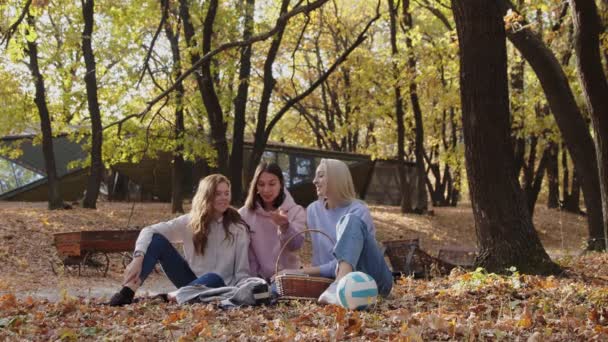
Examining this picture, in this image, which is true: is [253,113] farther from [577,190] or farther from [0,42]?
[0,42]

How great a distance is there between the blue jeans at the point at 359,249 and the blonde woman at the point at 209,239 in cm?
118

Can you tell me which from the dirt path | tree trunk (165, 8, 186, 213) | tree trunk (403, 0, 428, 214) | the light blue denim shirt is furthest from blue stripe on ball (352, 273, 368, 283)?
tree trunk (165, 8, 186, 213)

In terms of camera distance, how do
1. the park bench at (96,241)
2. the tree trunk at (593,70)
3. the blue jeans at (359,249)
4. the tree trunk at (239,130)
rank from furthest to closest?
the tree trunk at (239,130)
the park bench at (96,241)
the tree trunk at (593,70)
the blue jeans at (359,249)

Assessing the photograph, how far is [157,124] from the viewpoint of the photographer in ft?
61.3

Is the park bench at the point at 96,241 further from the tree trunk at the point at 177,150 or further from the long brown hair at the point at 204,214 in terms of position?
the tree trunk at the point at 177,150

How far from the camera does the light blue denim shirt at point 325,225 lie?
20.6 feet

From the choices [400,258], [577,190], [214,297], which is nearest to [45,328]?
[214,297]

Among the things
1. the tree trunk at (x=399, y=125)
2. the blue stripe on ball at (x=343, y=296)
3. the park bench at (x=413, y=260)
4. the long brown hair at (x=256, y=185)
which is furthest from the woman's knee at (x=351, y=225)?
Result: the tree trunk at (x=399, y=125)

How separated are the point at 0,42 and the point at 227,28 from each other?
8.12 metres

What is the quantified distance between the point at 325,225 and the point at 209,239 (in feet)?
3.43

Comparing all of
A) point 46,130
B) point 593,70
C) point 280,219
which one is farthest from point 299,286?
point 46,130

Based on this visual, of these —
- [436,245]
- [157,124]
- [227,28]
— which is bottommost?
[436,245]

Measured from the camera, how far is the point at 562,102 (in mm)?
11344

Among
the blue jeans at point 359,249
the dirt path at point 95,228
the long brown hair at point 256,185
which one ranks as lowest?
the dirt path at point 95,228
